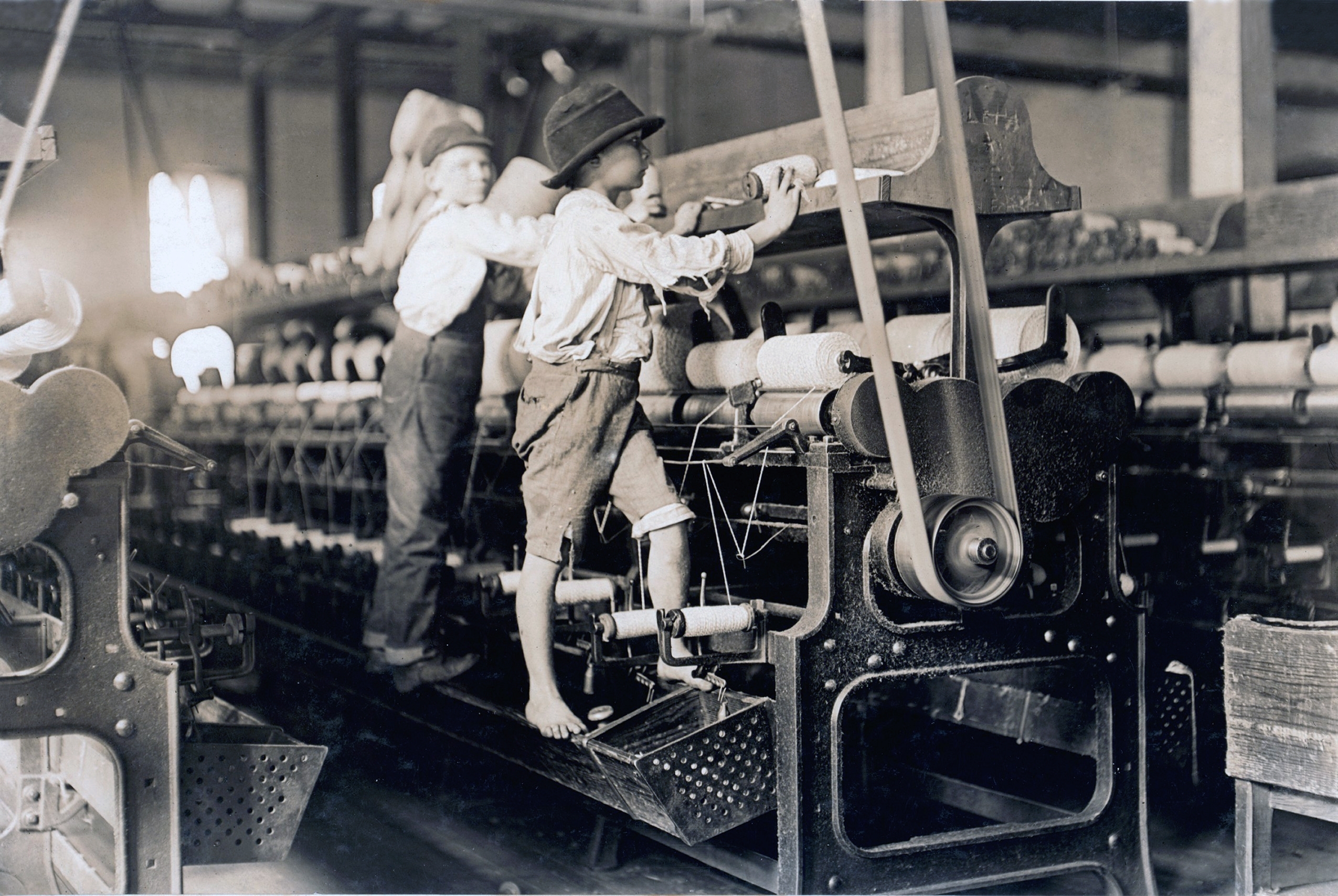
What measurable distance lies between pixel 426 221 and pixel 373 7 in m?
0.55

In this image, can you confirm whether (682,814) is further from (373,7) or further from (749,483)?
(373,7)

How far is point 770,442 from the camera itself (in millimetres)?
2578

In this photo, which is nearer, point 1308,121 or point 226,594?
point 226,594

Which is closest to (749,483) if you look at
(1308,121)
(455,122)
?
(455,122)

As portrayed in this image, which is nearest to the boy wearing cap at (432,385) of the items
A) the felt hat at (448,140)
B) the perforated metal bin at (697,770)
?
the felt hat at (448,140)

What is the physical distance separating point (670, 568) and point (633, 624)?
187 millimetres

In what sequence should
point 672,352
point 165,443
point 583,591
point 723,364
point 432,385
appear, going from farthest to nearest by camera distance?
point 432,385 → point 672,352 → point 723,364 → point 583,591 → point 165,443

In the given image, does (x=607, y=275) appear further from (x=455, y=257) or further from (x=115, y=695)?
(x=115, y=695)

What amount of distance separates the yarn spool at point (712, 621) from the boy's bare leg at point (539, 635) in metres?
0.35

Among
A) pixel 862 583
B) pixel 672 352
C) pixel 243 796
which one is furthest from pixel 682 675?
pixel 243 796

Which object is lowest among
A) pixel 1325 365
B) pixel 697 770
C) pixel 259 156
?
pixel 697 770

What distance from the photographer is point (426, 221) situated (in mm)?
3242

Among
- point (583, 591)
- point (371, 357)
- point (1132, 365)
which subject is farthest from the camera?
point (371, 357)

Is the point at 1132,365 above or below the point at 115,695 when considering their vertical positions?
above
